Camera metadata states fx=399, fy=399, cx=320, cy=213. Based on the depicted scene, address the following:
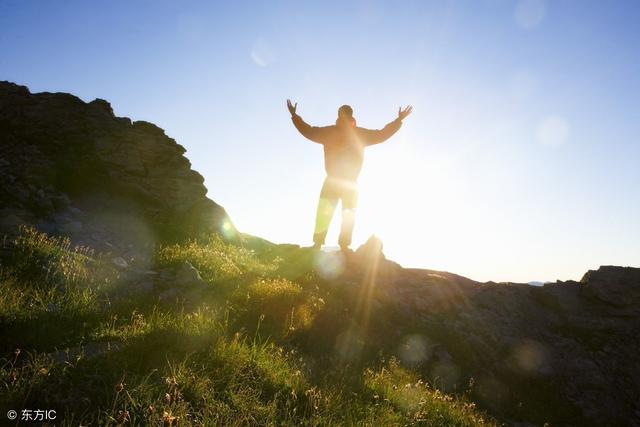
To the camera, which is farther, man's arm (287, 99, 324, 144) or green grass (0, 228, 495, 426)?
man's arm (287, 99, 324, 144)

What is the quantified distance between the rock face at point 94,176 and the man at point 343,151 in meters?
4.62

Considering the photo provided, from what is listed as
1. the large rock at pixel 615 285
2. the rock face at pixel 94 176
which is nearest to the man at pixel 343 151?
the rock face at pixel 94 176

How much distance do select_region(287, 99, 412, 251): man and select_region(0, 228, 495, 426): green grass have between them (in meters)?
3.37

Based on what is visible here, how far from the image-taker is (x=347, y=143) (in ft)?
36.5

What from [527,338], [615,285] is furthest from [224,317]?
[615,285]

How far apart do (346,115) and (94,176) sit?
8329 millimetres

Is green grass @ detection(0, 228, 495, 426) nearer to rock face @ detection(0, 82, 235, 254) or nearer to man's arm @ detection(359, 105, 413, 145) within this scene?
rock face @ detection(0, 82, 235, 254)

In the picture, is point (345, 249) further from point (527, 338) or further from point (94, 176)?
point (94, 176)

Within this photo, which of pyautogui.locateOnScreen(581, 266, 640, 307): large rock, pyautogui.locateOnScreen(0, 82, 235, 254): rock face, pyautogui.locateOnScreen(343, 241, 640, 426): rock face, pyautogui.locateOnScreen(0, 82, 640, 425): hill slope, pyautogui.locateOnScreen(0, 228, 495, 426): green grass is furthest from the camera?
pyautogui.locateOnScreen(581, 266, 640, 307): large rock

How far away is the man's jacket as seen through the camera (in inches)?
439

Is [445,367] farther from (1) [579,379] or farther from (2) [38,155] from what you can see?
(2) [38,155]

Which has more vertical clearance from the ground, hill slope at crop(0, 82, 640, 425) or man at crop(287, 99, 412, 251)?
man at crop(287, 99, 412, 251)

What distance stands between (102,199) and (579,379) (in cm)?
1380

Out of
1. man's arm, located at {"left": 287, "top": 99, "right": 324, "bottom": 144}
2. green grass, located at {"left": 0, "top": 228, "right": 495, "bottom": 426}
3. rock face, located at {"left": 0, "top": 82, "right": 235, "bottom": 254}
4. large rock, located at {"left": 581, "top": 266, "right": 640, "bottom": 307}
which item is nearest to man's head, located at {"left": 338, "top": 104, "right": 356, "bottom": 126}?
man's arm, located at {"left": 287, "top": 99, "right": 324, "bottom": 144}
